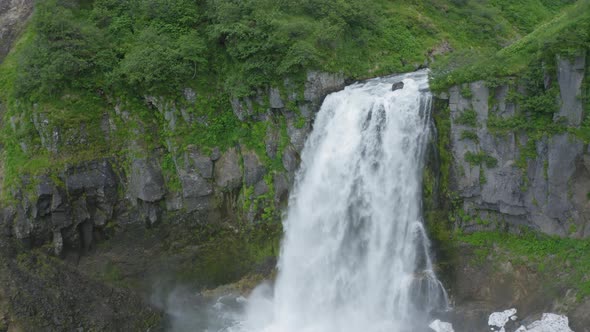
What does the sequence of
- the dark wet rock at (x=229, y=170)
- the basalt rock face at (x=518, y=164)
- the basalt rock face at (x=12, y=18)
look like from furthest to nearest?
the basalt rock face at (x=12, y=18) < the dark wet rock at (x=229, y=170) < the basalt rock face at (x=518, y=164)

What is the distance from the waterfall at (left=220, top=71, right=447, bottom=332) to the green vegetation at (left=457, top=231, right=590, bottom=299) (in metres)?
2.09

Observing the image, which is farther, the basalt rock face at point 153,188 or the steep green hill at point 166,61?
the steep green hill at point 166,61

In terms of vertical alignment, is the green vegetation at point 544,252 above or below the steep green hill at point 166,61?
below

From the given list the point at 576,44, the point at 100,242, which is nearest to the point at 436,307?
the point at 576,44

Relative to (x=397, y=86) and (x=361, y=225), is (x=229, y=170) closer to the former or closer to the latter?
(x=361, y=225)

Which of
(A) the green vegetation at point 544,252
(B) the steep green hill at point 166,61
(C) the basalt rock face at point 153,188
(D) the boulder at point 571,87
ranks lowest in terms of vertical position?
(A) the green vegetation at point 544,252

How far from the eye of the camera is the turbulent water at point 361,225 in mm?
17891

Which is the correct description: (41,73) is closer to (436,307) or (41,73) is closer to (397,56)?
(397,56)

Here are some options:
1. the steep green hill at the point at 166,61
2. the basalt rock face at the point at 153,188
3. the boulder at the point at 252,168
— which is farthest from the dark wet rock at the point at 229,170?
the steep green hill at the point at 166,61

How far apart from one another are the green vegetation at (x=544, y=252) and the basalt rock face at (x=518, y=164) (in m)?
0.33

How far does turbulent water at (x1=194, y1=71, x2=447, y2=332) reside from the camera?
1789cm

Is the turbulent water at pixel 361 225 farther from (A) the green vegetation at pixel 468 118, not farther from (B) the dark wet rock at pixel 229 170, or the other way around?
(B) the dark wet rock at pixel 229 170

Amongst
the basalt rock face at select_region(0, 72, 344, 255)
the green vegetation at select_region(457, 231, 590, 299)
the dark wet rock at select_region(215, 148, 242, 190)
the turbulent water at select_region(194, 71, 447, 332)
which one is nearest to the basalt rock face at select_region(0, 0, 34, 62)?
the basalt rock face at select_region(0, 72, 344, 255)

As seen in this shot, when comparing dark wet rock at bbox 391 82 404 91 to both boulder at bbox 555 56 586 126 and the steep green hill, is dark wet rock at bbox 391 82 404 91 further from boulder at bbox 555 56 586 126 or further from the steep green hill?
boulder at bbox 555 56 586 126
